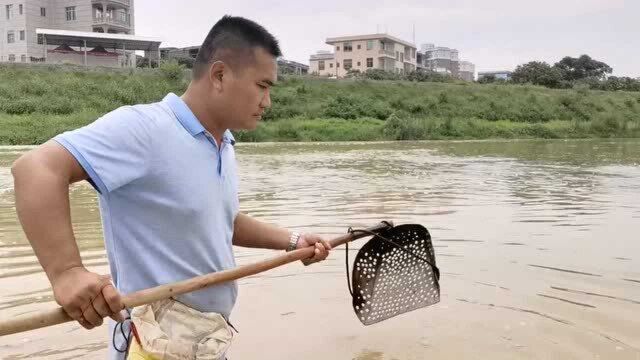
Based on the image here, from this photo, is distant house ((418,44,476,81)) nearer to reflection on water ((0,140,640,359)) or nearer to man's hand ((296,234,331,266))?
reflection on water ((0,140,640,359))

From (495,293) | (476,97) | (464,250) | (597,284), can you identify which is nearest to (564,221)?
(464,250)

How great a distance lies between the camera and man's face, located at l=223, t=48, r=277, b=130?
1.90 m

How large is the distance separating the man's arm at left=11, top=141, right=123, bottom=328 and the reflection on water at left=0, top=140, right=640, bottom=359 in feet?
7.43

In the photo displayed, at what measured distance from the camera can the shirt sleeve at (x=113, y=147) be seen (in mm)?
1570

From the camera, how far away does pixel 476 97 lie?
131 feet

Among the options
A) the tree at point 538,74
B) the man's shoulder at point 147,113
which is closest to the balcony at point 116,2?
the tree at point 538,74

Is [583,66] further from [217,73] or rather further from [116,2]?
[217,73]

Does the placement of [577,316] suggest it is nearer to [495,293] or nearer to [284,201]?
[495,293]

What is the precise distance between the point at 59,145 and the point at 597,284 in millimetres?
4378

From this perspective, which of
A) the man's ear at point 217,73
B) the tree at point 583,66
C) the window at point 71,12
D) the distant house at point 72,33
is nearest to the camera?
the man's ear at point 217,73

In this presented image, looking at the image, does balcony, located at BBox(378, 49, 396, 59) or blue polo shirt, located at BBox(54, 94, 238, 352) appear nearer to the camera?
blue polo shirt, located at BBox(54, 94, 238, 352)

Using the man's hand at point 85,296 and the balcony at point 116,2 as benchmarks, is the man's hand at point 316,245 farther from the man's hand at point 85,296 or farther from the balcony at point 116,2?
the balcony at point 116,2

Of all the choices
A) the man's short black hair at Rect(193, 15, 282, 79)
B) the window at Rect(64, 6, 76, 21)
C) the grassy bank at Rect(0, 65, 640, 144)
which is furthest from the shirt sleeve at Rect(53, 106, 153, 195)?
the window at Rect(64, 6, 76, 21)

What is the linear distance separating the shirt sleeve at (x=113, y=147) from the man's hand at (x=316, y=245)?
740 millimetres
